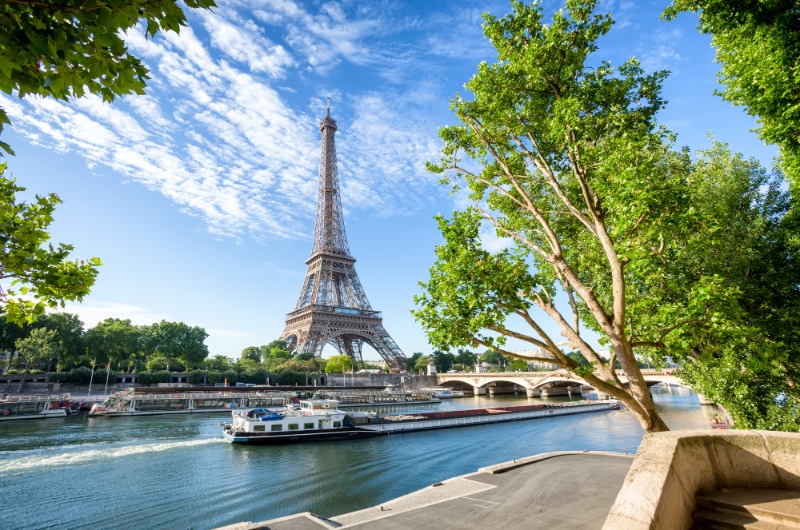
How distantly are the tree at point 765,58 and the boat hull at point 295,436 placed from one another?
3189 cm

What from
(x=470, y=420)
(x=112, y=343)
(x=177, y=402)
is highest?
(x=112, y=343)

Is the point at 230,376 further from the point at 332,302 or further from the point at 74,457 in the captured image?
the point at 74,457

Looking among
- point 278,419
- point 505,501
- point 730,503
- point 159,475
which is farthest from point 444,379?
point 730,503

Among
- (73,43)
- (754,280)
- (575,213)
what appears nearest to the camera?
(73,43)

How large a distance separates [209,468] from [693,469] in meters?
25.6

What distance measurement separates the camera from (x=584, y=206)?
11.1m

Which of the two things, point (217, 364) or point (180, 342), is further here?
point (217, 364)

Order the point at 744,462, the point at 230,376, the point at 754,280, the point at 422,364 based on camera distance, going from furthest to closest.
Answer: the point at 422,364
the point at 230,376
the point at 754,280
the point at 744,462

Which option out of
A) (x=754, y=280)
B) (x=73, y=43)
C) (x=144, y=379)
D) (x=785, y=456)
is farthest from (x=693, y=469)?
(x=144, y=379)

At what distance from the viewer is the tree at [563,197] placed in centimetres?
753

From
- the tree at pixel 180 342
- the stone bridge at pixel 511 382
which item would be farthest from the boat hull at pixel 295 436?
the tree at pixel 180 342

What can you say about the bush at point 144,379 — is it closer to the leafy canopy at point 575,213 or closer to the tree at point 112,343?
the tree at point 112,343

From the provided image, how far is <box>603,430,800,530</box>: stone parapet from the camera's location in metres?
3.88

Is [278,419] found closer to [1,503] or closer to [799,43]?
[1,503]
